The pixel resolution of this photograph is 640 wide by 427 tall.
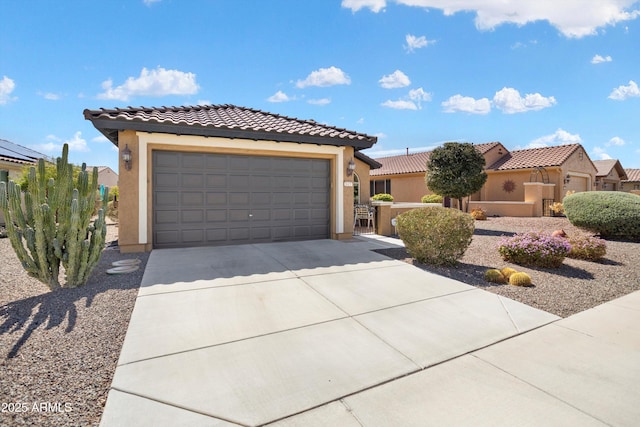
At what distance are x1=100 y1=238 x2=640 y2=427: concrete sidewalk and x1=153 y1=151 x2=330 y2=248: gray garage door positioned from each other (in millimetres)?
3311

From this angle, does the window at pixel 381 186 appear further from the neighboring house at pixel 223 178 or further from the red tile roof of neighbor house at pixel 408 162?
the neighboring house at pixel 223 178

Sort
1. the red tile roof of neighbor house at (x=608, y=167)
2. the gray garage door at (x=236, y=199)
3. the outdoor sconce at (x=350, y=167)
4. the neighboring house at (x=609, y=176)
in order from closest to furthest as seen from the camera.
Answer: the gray garage door at (x=236, y=199)
the outdoor sconce at (x=350, y=167)
the neighboring house at (x=609, y=176)
the red tile roof of neighbor house at (x=608, y=167)

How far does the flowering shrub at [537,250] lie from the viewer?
6.95 m

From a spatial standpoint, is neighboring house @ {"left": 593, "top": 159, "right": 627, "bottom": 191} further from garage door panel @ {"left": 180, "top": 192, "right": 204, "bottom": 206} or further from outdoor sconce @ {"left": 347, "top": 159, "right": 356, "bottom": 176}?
garage door panel @ {"left": 180, "top": 192, "right": 204, "bottom": 206}

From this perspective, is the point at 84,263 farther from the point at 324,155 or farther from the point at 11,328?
the point at 324,155

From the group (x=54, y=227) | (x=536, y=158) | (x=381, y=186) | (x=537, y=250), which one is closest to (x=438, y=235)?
(x=537, y=250)

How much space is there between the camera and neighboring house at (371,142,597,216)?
20.2 meters

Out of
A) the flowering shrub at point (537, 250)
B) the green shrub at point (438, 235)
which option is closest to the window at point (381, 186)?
the flowering shrub at point (537, 250)

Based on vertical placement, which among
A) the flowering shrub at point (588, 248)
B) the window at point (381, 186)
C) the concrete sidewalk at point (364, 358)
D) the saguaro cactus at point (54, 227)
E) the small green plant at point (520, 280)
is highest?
the window at point (381, 186)

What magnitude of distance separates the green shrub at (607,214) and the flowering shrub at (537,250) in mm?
5798

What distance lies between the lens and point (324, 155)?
33.3 ft

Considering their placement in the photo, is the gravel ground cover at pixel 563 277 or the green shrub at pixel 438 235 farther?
the green shrub at pixel 438 235

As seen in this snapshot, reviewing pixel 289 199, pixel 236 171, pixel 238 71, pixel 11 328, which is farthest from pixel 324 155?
pixel 11 328

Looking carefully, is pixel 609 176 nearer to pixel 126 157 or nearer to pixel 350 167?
pixel 350 167
